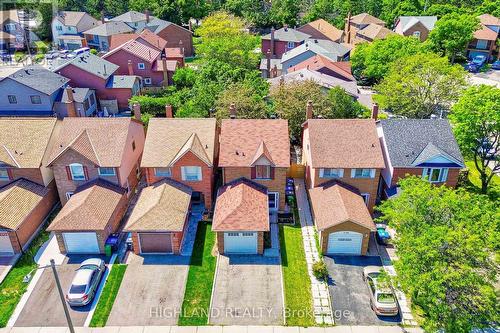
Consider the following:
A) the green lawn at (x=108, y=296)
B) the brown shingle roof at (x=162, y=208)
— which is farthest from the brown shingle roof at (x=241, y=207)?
the green lawn at (x=108, y=296)

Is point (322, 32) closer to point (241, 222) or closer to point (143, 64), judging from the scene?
point (143, 64)

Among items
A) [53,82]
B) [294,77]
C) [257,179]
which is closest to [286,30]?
[294,77]

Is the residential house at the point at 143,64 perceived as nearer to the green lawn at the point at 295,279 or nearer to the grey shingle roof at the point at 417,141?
the grey shingle roof at the point at 417,141

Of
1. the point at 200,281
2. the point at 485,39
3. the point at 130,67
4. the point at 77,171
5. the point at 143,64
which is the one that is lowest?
the point at 200,281

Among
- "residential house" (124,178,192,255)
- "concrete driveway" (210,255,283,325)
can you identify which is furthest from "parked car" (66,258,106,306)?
"concrete driveway" (210,255,283,325)

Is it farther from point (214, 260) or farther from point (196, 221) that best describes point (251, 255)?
point (196, 221)

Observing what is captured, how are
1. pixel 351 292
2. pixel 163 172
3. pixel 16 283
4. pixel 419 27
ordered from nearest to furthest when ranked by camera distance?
pixel 351 292 → pixel 16 283 → pixel 163 172 → pixel 419 27

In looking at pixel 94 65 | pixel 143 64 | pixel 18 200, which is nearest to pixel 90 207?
pixel 18 200
